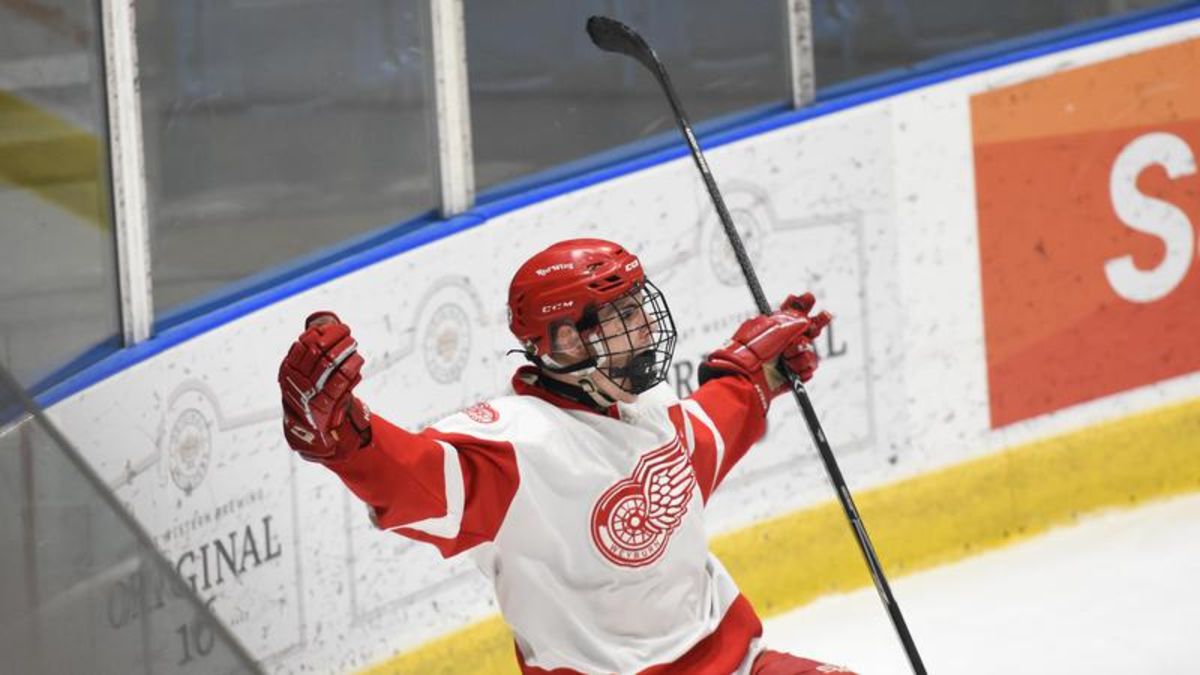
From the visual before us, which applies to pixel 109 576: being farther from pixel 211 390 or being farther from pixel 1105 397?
pixel 1105 397

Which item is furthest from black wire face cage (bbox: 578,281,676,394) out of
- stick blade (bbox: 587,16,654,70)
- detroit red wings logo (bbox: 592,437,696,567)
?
stick blade (bbox: 587,16,654,70)

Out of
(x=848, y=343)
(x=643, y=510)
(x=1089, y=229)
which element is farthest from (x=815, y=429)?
(x=1089, y=229)

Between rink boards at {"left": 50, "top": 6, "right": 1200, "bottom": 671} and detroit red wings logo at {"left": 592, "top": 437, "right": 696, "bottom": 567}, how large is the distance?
930 millimetres

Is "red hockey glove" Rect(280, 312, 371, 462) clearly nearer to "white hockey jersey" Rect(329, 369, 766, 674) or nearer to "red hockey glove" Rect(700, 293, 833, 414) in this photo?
"white hockey jersey" Rect(329, 369, 766, 674)

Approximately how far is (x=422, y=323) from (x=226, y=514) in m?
0.58

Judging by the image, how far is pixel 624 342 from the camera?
269 centimetres

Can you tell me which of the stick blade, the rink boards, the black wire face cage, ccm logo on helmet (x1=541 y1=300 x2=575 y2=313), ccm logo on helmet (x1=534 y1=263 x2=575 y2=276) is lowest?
the rink boards

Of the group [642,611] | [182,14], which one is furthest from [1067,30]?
[642,611]

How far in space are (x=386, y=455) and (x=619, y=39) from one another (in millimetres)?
1352

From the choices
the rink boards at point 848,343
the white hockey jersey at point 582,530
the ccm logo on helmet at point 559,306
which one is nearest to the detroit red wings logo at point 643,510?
the white hockey jersey at point 582,530

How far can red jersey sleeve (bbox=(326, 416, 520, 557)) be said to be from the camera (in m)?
2.40

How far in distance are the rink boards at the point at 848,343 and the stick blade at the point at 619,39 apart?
491 mm

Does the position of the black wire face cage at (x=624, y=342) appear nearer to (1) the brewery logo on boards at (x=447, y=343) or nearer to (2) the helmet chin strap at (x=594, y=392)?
(2) the helmet chin strap at (x=594, y=392)

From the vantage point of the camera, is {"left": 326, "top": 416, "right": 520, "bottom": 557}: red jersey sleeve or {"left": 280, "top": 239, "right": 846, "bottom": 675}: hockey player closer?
{"left": 326, "top": 416, "right": 520, "bottom": 557}: red jersey sleeve
